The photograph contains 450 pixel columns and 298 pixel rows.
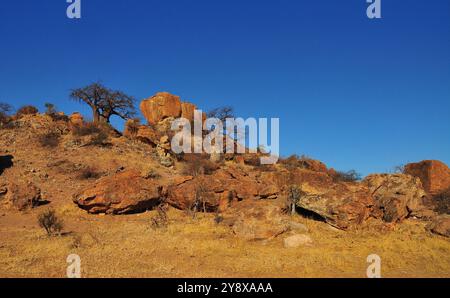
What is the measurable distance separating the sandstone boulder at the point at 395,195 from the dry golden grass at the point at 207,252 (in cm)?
148

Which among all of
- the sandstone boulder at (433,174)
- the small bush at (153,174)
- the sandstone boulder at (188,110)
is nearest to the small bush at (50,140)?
the small bush at (153,174)

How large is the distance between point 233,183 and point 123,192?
5.12 metres

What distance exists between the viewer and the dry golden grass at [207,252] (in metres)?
8.92

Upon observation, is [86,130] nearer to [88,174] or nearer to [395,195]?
[88,174]

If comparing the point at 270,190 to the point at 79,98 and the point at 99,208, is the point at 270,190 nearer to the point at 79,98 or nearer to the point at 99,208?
the point at 99,208

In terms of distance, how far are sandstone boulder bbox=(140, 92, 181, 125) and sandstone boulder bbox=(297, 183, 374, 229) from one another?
26866 millimetres

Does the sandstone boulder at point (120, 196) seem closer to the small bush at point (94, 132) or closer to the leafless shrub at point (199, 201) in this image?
the leafless shrub at point (199, 201)

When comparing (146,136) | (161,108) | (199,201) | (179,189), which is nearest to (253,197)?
(199,201)

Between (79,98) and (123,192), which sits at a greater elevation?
(79,98)

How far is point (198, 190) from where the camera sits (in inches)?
676

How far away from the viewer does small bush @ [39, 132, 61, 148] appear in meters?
27.0

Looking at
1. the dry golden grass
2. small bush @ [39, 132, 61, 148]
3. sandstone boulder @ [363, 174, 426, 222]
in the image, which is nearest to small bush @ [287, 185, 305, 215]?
the dry golden grass

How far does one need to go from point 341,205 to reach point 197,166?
13076 millimetres
